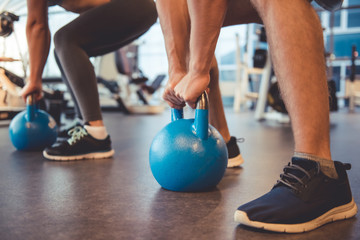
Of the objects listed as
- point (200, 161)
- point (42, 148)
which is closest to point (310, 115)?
point (200, 161)

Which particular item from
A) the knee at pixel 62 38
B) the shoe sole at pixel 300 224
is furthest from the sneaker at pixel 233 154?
the knee at pixel 62 38

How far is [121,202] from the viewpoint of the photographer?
0.90 meters

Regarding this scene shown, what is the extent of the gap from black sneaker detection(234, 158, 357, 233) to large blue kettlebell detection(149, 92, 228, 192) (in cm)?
22

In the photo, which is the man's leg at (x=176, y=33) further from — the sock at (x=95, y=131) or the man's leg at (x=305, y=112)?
the sock at (x=95, y=131)

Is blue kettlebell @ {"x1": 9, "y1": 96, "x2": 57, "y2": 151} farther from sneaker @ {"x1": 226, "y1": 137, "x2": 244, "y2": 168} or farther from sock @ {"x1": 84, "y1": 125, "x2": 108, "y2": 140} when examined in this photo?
sneaker @ {"x1": 226, "y1": 137, "x2": 244, "y2": 168}

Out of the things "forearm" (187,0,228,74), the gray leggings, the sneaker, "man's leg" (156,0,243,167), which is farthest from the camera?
the gray leggings

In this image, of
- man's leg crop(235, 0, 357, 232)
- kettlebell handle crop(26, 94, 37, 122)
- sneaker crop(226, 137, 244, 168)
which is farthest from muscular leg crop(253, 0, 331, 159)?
kettlebell handle crop(26, 94, 37, 122)

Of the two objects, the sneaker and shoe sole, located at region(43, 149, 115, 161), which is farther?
shoe sole, located at region(43, 149, 115, 161)

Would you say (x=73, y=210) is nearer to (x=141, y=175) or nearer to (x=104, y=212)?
(x=104, y=212)

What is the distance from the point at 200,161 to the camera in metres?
0.92

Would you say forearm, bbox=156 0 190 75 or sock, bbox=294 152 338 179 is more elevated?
forearm, bbox=156 0 190 75

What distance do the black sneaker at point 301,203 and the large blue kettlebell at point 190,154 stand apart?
222mm

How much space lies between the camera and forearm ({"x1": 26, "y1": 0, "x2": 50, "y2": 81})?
155 centimetres

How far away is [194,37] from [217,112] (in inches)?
17.8
